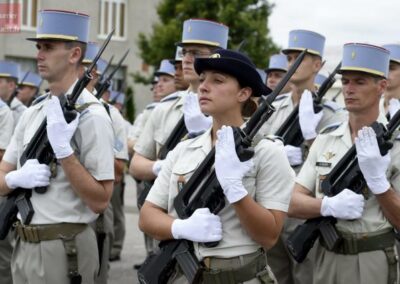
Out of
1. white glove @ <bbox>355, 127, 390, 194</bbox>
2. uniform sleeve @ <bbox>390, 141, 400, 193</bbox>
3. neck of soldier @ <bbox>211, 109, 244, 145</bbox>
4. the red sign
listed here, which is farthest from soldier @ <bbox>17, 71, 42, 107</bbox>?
neck of soldier @ <bbox>211, 109, 244, 145</bbox>

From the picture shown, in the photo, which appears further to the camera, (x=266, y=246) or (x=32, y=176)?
(x=32, y=176)

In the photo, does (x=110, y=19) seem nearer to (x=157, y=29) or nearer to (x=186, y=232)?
(x=157, y=29)

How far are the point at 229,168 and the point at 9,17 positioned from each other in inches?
283

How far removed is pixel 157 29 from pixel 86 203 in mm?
23400

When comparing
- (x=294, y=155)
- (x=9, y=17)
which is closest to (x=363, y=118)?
(x=294, y=155)

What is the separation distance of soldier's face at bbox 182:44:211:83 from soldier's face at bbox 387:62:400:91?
1.67 metres

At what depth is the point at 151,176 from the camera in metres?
6.61

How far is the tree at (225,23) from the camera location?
27281mm

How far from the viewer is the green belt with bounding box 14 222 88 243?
15.7 feet

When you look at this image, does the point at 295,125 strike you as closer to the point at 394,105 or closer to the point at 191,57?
the point at 394,105

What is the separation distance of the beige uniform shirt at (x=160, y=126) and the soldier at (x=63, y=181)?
1.74 meters

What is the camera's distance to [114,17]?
91.1ft

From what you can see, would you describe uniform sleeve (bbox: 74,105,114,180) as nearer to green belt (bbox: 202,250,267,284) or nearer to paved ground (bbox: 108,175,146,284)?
green belt (bbox: 202,250,267,284)

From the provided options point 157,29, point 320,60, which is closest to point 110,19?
point 157,29
